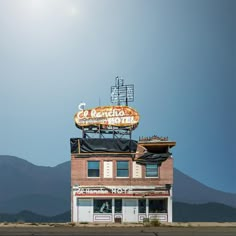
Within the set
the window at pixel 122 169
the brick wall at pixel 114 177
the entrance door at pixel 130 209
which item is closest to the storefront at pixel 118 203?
the entrance door at pixel 130 209

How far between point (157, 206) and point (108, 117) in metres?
10.9

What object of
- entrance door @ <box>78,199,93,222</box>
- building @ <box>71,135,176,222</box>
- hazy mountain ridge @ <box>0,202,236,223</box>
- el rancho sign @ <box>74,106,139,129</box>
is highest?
el rancho sign @ <box>74,106,139,129</box>

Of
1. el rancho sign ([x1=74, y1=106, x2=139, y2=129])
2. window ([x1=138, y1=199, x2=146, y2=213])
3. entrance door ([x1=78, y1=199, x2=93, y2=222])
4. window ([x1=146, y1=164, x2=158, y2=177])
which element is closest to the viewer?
entrance door ([x1=78, y1=199, x2=93, y2=222])

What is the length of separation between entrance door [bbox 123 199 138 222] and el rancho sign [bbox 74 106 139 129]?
27.1 feet

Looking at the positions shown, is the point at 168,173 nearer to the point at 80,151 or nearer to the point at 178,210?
the point at 80,151

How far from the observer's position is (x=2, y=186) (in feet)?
470

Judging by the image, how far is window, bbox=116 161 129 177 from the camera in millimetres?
52500

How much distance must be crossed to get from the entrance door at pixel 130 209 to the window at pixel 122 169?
8.59ft

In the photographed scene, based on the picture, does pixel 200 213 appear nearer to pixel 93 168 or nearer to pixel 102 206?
pixel 102 206

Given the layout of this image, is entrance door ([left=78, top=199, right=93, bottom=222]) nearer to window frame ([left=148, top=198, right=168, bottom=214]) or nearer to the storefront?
the storefront

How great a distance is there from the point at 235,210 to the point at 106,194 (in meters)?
50.0

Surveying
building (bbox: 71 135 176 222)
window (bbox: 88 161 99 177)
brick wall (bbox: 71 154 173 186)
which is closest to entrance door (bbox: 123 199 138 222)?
building (bbox: 71 135 176 222)

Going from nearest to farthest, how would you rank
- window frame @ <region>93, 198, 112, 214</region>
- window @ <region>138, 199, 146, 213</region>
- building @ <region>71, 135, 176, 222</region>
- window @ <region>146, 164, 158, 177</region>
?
1. building @ <region>71, 135, 176, 222</region>
2. window frame @ <region>93, 198, 112, 214</region>
3. window @ <region>138, 199, 146, 213</region>
4. window @ <region>146, 164, 158, 177</region>

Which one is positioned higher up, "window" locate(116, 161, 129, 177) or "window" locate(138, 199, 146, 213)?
"window" locate(116, 161, 129, 177)
